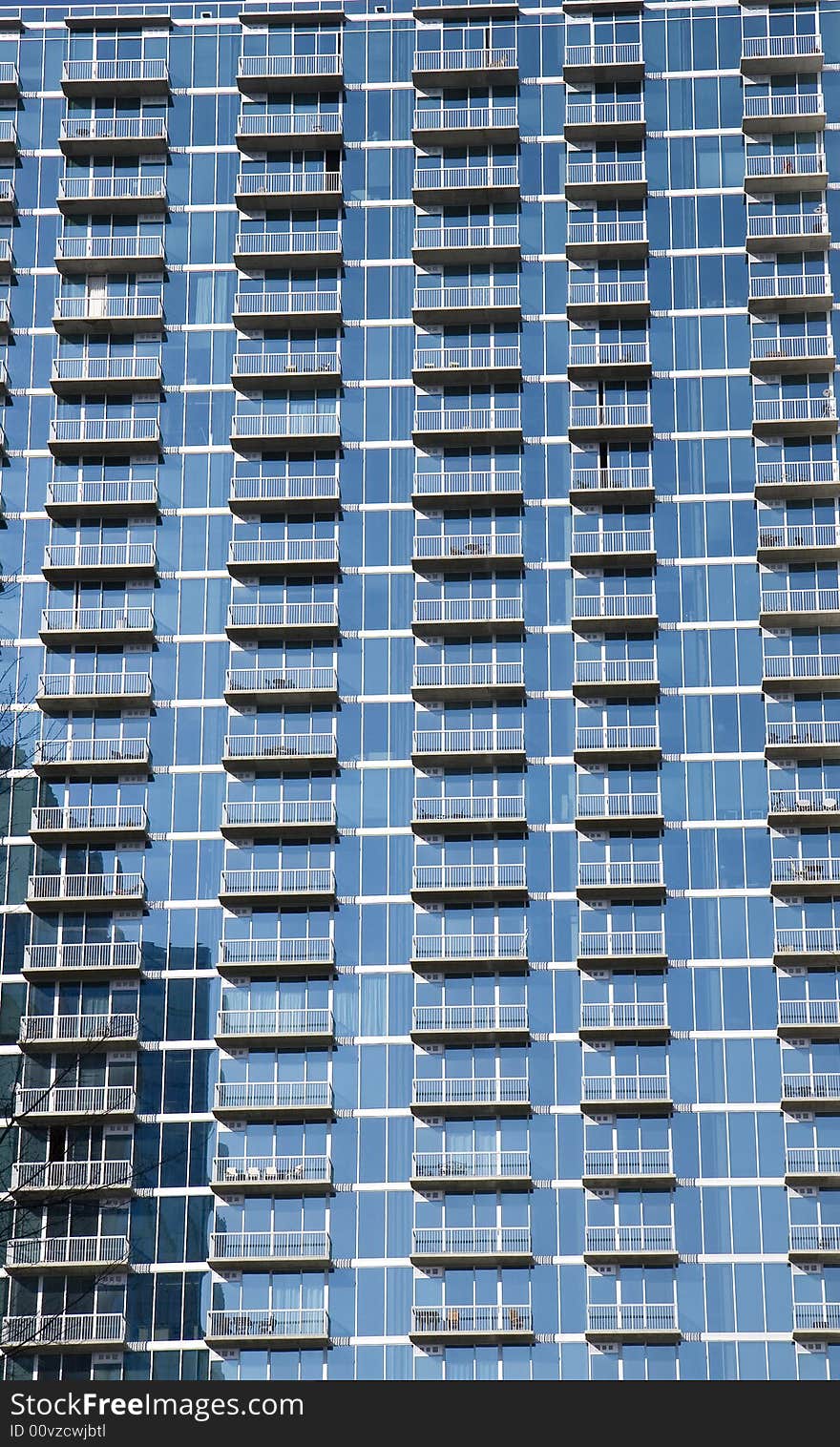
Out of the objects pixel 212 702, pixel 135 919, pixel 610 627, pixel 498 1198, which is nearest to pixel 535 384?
pixel 610 627

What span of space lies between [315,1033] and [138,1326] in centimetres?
1237

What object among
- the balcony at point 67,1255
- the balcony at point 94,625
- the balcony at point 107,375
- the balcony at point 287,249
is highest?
the balcony at point 287,249

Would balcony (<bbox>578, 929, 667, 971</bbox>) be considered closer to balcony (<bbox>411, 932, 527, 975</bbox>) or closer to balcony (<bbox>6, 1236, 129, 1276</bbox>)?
balcony (<bbox>411, 932, 527, 975</bbox>)

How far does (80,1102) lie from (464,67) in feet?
153

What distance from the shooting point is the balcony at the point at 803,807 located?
90.1 m

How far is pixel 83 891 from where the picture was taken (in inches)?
3583

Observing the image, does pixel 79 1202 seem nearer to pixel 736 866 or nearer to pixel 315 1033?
pixel 315 1033

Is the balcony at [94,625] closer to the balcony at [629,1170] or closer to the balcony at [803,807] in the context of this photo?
the balcony at [803,807]

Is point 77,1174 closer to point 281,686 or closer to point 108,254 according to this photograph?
point 281,686

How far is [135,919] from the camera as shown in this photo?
91000 millimetres

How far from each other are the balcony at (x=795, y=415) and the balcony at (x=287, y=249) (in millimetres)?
18935

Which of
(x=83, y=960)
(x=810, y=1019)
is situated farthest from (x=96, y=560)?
(x=810, y=1019)

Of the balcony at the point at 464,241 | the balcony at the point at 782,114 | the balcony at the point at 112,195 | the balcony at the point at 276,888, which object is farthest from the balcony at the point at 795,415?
the balcony at the point at 112,195

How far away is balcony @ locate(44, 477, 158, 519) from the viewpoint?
96000 millimetres
